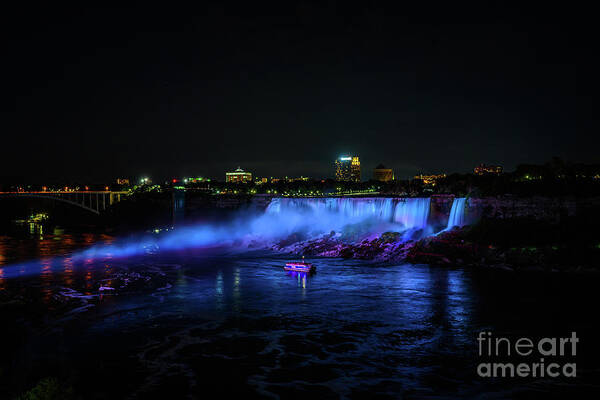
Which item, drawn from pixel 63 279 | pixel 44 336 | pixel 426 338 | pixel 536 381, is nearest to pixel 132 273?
pixel 63 279

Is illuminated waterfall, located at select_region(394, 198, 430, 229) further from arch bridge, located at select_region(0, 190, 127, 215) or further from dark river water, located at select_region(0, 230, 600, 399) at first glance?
arch bridge, located at select_region(0, 190, 127, 215)

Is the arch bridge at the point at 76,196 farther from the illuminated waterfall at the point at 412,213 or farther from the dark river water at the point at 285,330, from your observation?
the illuminated waterfall at the point at 412,213

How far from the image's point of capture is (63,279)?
1351 inches

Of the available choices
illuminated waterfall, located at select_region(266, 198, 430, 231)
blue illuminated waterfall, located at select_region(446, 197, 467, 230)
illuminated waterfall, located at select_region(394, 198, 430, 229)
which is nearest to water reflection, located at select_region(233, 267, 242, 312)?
illuminated waterfall, located at select_region(394, 198, 430, 229)

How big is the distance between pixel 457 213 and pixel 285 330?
30.4 metres

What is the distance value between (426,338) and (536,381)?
4.98m

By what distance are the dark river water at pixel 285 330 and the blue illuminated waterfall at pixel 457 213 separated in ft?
33.3

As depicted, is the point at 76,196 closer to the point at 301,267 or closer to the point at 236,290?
the point at 301,267

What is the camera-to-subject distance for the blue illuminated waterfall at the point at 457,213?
46375 millimetres

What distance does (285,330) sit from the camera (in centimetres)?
2203

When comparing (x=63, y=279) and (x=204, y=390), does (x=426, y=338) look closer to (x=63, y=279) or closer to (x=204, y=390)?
(x=204, y=390)

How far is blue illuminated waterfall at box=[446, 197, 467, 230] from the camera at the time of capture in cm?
4638

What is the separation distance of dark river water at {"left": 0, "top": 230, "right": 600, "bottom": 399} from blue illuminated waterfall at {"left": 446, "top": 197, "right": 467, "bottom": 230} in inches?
399

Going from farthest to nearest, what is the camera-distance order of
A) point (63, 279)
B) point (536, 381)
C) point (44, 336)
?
point (63, 279), point (44, 336), point (536, 381)
